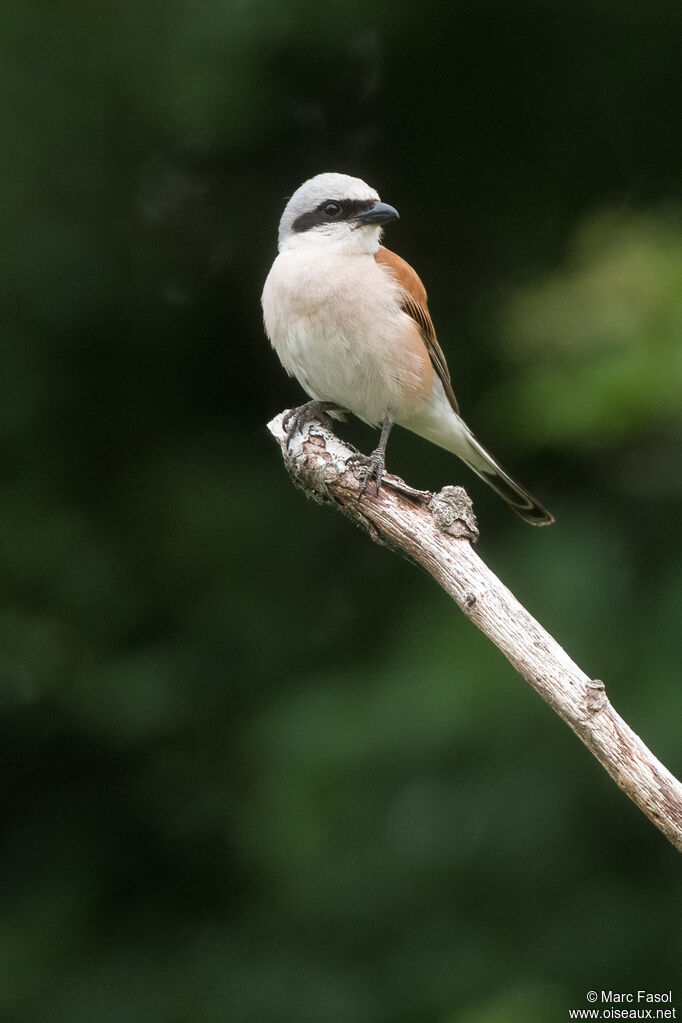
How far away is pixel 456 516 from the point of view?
11.0ft

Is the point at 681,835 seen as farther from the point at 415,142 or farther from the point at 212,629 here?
the point at 415,142

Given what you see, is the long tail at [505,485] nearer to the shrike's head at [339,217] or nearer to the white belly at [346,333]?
the white belly at [346,333]

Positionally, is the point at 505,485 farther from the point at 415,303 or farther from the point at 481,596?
the point at 481,596

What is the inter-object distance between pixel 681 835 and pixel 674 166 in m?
4.31

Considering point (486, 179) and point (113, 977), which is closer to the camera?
point (113, 977)

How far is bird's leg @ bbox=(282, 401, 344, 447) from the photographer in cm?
420

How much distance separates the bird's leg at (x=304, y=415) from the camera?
4.20 m

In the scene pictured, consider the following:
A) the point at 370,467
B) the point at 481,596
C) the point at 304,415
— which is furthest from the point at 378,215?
the point at 481,596

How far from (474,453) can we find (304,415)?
92 centimetres

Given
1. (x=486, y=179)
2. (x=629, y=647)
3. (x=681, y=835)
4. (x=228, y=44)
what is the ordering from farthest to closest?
(x=486, y=179)
(x=228, y=44)
(x=629, y=647)
(x=681, y=835)

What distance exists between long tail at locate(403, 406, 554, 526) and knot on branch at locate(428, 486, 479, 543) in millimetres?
1547

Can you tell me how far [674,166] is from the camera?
6.24m

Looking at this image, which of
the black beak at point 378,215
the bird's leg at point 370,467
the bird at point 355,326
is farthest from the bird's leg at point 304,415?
the black beak at point 378,215

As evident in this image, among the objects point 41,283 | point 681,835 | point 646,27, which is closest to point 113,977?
point 41,283
